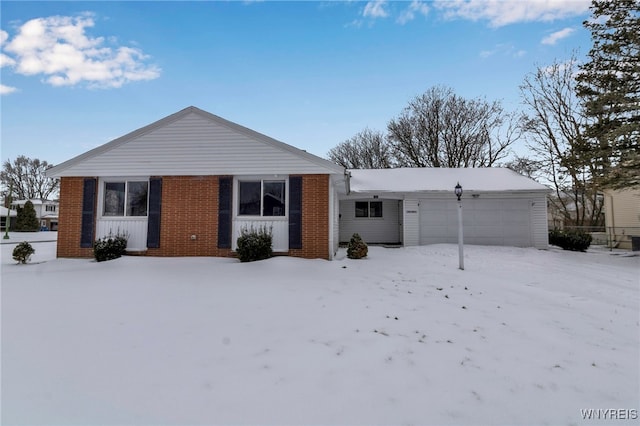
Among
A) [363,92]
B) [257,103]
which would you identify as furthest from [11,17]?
[363,92]

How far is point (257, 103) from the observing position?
49.1 feet

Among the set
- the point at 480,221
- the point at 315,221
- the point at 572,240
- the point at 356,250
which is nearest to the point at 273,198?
the point at 315,221

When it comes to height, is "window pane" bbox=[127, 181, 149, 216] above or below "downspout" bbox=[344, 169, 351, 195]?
below

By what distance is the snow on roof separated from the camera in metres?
14.8

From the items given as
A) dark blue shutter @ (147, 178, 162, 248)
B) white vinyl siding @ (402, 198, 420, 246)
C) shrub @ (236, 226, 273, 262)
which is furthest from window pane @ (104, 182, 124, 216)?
white vinyl siding @ (402, 198, 420, 246)

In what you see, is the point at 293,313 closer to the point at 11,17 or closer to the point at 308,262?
the point at 308,262

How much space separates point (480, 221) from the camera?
49.0ft

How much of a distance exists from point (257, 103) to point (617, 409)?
606 inches

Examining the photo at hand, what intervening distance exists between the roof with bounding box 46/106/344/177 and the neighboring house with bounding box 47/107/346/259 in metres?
0.03

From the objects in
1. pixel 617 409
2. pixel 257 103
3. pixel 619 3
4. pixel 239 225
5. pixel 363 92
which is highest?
pixel 619 3

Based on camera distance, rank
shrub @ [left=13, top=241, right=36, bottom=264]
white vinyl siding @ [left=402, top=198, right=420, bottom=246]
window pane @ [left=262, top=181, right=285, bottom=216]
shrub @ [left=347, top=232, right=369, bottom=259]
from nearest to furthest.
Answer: shrub @ [left=13, top=241, right=36, bottom=264], window pane @ [left=262, top=181, right=285, bottom=216], shrub @ [left=347, top=232, right=369, bottom=259], white vinyl siding @ [left=402, top=198, right=420, bottom=246]

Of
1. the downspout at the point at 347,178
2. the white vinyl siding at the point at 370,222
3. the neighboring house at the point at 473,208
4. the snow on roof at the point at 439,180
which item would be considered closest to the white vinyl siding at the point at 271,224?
the downspout at the point at 347,178

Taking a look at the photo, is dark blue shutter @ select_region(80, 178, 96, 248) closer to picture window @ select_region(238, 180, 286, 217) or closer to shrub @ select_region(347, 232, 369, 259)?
picture window @ select_region(238, 180, 286, 217)

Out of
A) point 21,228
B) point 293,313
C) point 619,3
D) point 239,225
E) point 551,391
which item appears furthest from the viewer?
point 21,228
